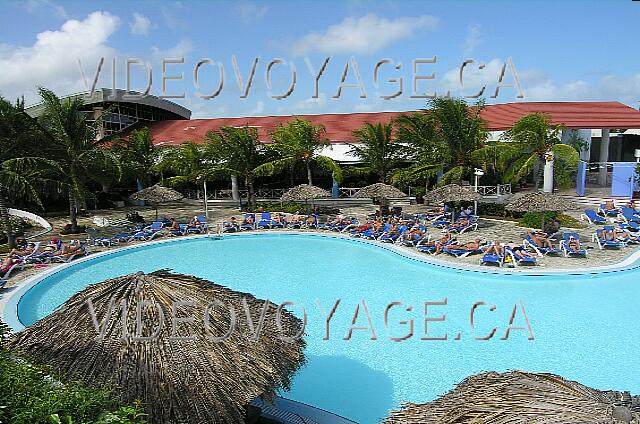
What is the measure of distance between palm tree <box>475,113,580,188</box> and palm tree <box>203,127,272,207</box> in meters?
10.9

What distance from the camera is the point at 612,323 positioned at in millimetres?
9938

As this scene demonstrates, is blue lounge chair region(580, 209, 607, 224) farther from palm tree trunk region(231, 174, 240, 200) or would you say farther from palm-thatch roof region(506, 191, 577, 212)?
palm tree trunk region(231, 174, 240, 200)

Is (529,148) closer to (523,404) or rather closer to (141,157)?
(523,404)

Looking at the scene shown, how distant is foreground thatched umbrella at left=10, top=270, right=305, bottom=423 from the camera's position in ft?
15.6

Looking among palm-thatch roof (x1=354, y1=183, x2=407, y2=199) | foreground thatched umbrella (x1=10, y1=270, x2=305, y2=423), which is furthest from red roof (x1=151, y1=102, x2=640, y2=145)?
foreground thatched umbrella (x1=10, y1=270, x2=305, y2=423)

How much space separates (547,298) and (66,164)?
17.7 metres

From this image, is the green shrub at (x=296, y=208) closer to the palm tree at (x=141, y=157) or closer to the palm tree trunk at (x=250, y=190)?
the palm tree trunk at (x=250, y=190)

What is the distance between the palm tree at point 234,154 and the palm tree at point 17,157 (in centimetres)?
807

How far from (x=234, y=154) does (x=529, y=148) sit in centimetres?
1415

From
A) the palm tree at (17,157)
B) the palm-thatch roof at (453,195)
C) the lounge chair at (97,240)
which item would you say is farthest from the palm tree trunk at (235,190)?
the palm-thatch roof at (453,195)

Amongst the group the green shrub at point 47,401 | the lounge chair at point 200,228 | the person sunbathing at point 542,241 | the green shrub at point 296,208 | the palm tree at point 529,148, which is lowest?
the lounge chair at point 200,228

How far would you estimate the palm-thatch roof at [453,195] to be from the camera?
17.7 m

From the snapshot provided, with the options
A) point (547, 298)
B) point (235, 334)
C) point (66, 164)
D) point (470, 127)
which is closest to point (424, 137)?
point (470, 127)

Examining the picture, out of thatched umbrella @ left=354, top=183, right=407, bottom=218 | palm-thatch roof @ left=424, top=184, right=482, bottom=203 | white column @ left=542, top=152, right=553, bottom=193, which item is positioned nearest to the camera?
palm-thatch roof @ left=424, top=184, right=482, bottom=203
